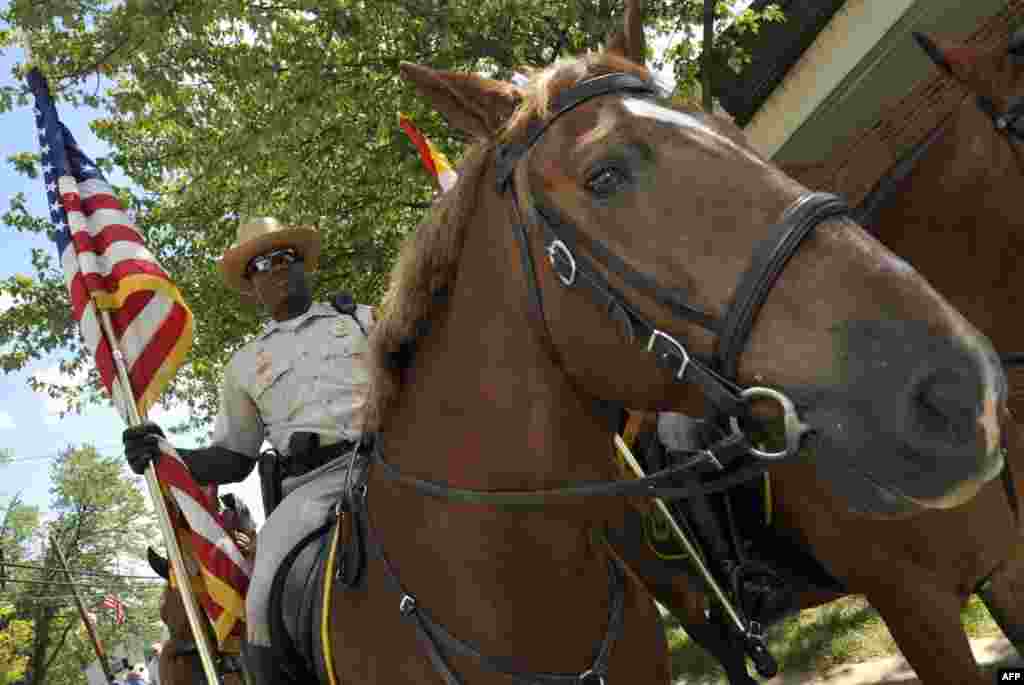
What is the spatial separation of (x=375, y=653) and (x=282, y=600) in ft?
2.08

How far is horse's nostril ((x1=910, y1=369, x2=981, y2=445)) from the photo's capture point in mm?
1312

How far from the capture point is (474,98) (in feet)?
6.81

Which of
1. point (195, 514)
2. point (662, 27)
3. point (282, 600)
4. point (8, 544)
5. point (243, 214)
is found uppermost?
point (8, 544)

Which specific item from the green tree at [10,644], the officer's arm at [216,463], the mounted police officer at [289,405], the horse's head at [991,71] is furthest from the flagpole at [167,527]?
the green tree at [10,644]

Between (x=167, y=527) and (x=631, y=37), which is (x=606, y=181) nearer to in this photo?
(x=631, y=37)

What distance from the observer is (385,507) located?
2.38 metres

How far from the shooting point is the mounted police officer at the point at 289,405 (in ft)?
10.00

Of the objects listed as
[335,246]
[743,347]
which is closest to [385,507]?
[743,347]

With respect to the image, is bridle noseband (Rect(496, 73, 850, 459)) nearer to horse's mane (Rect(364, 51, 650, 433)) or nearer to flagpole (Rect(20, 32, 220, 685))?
horse's mane (Rect(364, 51, 650, 433))

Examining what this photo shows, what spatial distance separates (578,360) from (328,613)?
1273mm

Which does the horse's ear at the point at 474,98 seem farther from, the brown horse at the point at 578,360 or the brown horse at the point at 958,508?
the brown horse at the point at 958,508

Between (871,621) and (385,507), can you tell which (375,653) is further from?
(871,621)

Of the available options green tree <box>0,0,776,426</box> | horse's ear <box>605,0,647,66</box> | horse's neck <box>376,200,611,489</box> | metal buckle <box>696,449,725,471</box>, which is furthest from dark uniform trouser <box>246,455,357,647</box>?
green tree <box>0,0,776,426</box>

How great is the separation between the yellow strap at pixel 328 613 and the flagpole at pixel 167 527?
1.93 ft
